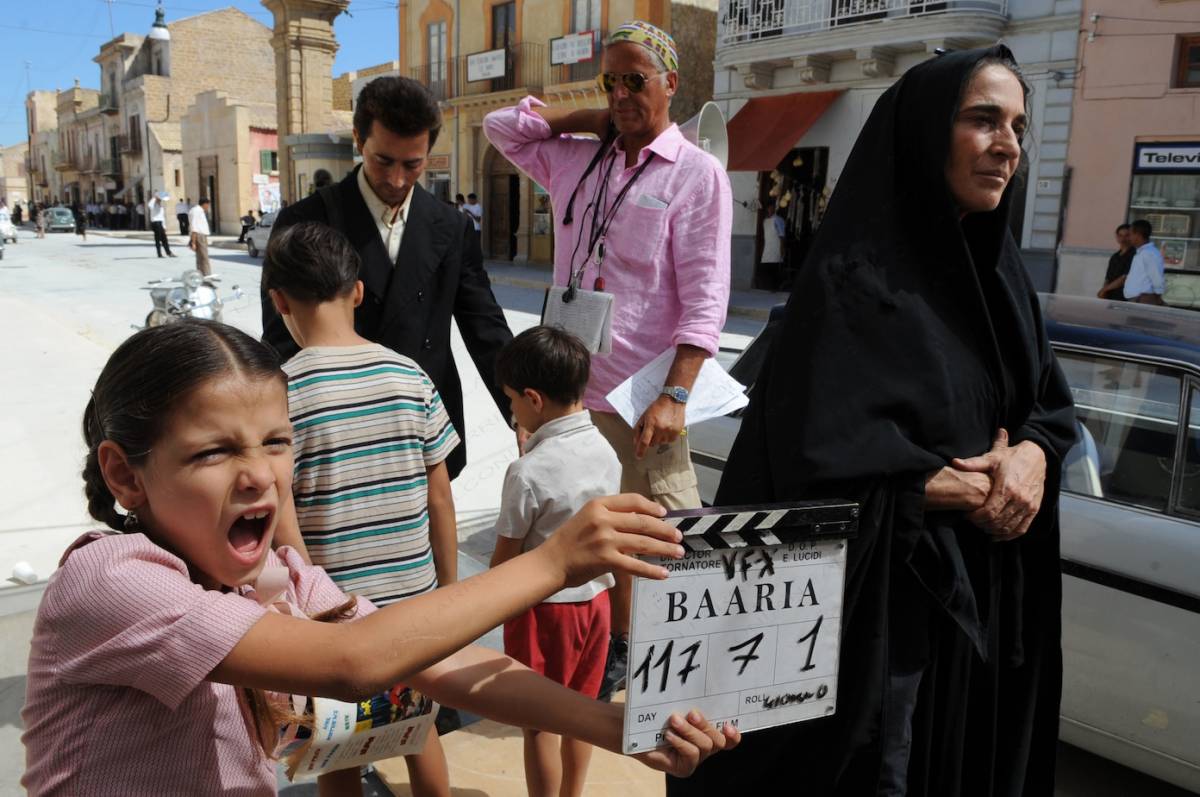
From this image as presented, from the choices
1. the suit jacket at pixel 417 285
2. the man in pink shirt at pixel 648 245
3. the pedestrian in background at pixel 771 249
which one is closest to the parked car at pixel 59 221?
the pedestrian in background at pixel 771 249

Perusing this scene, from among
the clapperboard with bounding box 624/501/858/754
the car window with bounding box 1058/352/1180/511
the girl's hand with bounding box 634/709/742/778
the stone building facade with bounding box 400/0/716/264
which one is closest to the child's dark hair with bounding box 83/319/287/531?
the clapperboard with bounding box 624/501/858/754

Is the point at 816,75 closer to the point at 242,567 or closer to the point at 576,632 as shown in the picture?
the point at 576,632

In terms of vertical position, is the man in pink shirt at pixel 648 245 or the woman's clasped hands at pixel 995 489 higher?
the man in pink shirt at pixel 648 245

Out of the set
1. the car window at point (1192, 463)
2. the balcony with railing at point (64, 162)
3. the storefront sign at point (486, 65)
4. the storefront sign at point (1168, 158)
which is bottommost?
the car window at point (1192, 463)

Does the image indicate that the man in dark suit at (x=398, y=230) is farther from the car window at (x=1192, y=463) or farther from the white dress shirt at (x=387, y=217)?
the car window at (x=1192, y=463)

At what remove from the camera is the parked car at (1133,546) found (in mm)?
2652

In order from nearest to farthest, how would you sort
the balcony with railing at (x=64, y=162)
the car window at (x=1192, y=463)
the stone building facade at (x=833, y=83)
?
the car window at (x=1192, y=463) < the stone building facade at (x=833, y=83) < the balcony with railing at (x=64, y=162)

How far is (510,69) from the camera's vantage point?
27.4 metres

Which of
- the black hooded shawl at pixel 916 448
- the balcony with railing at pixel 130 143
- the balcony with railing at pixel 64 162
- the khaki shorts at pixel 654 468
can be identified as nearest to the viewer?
the black hooded shawl at pixel 916 448

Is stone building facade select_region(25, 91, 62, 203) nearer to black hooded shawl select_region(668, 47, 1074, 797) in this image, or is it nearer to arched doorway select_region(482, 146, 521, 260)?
arched doorway select_region(482, 146, 521, 260)

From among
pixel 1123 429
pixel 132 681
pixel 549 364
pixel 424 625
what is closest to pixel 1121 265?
pixel 1123 429

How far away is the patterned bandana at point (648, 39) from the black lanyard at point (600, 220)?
0.96ft

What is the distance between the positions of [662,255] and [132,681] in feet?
6.77

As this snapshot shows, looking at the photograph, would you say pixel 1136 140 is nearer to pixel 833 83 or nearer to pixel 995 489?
pixel 833 83
